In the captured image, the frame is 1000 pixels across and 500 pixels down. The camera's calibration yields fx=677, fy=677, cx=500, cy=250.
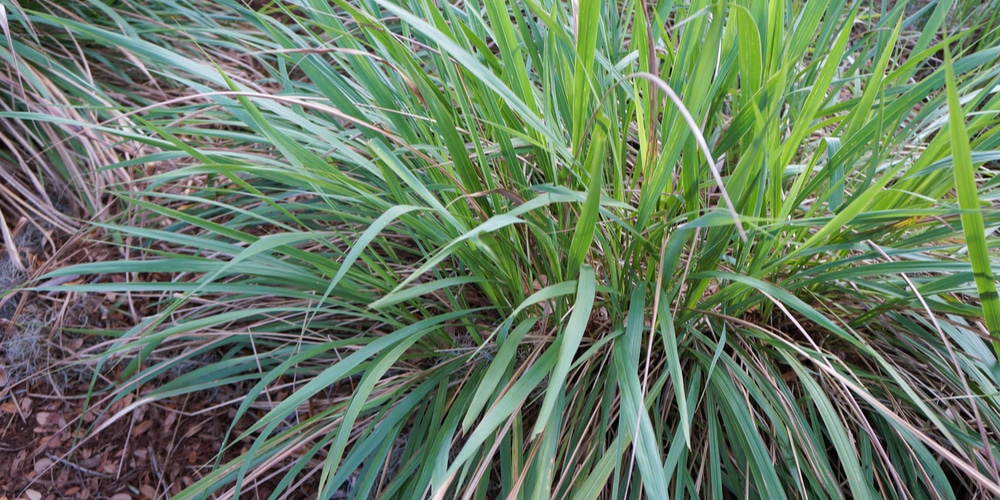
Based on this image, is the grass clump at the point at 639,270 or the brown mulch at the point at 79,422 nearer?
the grass clump at the point at 639,270

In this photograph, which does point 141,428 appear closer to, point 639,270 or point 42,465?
point 42,465

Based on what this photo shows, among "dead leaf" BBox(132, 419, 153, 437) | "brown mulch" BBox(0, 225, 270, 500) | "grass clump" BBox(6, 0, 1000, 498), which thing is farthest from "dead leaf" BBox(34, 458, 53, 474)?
"grass clump" BBox(6, 0, 1000, 498)

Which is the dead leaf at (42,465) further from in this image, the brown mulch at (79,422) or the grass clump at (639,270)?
the grass clump at (639,270)

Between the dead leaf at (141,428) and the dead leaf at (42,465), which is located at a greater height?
the dead leaf at (141,428)

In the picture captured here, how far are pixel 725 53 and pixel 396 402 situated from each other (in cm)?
92

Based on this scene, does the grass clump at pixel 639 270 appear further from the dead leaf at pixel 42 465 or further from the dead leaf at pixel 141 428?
the dead leaf at pixel 42 465

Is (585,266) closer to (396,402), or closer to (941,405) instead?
(396,402)

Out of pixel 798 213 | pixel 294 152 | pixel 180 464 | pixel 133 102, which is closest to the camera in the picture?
pixel 294 152

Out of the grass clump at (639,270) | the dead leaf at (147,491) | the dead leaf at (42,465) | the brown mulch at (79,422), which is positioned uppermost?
the grass clump at (639,270)

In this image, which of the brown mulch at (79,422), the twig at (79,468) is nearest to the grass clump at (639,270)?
the brown mulch at (79,422)

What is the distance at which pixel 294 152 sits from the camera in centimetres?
117

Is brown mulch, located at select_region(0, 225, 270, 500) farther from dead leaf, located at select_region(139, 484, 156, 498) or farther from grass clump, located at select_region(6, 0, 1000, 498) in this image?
grass clump, located at select_region(6, 0, 1000, 498)

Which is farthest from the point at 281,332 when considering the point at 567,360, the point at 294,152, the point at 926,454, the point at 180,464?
the point at 926,454

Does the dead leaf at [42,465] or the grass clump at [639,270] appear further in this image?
the dead leaf at [42,465]
